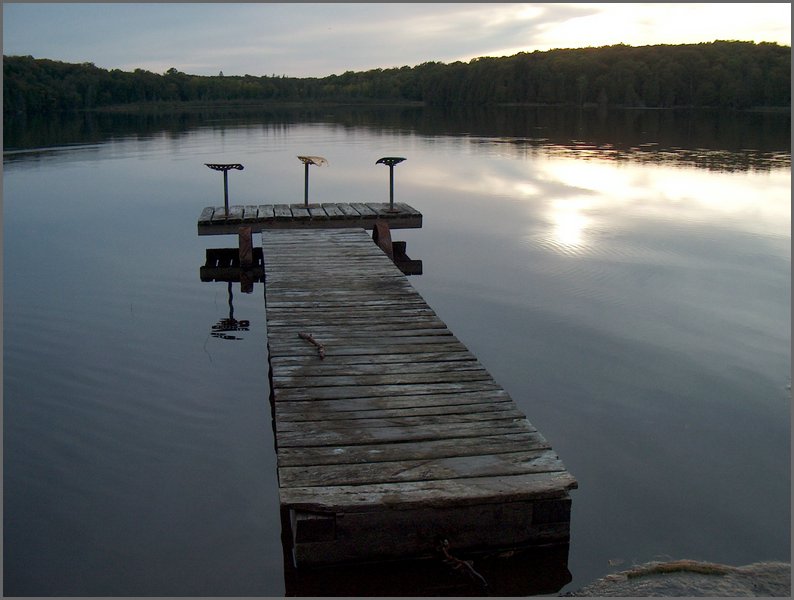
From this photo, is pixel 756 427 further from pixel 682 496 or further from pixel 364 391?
pixel 364 391

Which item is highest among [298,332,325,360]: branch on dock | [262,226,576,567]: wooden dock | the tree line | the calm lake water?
the tree line

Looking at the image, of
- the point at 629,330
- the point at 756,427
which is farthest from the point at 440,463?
the point at 629,330

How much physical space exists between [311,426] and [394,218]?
7982 mm

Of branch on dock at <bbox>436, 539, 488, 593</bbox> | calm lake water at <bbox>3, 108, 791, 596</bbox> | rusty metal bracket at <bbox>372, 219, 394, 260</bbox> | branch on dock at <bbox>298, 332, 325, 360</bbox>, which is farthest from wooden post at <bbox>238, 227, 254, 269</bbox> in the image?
branch on dock at <bbox>436, 539, 488, 593</bbox>

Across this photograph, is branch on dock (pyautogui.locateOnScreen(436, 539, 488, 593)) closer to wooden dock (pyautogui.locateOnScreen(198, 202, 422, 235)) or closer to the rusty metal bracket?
the rusty metal bracket

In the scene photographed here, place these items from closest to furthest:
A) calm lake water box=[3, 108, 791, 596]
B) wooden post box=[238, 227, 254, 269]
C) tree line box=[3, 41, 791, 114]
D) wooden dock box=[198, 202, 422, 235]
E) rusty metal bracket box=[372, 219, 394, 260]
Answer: calm lake water box=[3, 108, 791, 596] → wooden post box=[238, 227, 254, 269] → rusty metal bracket box=[372, 219, 394, 260] → wooden dock box=[198, 202, 422, 235] → tree line box=[3, 41, 791, 114]

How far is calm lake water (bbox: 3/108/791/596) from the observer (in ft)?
14.5

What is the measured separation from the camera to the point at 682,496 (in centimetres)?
489

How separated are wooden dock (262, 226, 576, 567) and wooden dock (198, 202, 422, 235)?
224 inches

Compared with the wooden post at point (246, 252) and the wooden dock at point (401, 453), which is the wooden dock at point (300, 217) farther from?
the wooden dock at point (401, 453)

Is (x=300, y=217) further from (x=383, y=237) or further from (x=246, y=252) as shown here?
(x=383, y=237)

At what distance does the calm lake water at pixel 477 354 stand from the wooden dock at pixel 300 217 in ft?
2.52

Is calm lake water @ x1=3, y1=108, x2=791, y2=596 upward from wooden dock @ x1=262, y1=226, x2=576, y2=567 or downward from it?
downward

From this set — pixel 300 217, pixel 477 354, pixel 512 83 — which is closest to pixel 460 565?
pixel 477 354
